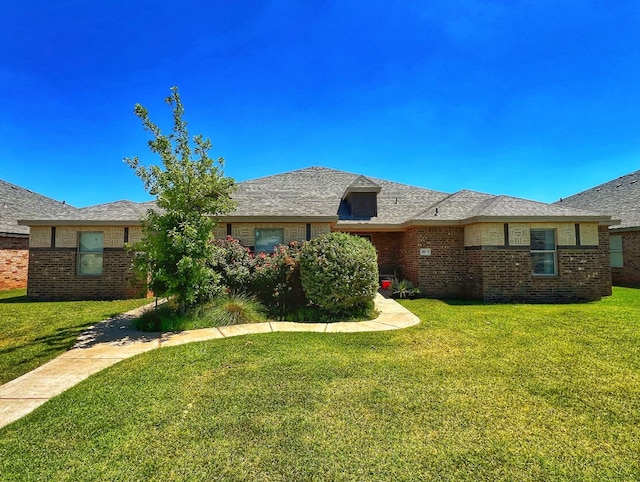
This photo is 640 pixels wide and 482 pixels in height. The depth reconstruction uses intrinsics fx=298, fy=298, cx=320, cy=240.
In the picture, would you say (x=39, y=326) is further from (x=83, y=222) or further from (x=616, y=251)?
(x=616, y=251)

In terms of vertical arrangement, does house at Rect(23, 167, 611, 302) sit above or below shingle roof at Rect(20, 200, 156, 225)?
below

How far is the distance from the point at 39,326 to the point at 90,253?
16.4 ft

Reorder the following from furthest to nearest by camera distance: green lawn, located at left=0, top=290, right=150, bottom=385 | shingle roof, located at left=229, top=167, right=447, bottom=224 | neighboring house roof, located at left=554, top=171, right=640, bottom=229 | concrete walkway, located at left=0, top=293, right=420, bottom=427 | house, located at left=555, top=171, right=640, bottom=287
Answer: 1. neighboring house roof, located at left=554, top=171, right=640, bottom=229
2. house, located at left=555, top=171, right=640, bottom=287
3. shingle roof, located at left=229, top=167, right=447, bottom=224
4. green lawn, located at left=0, top=290, right=150, bottom=385
5. concrete walkway, located at left=0, top=293, right=420, bottom=427

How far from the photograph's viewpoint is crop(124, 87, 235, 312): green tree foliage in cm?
678

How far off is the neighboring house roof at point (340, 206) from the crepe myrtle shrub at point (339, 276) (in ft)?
10.3

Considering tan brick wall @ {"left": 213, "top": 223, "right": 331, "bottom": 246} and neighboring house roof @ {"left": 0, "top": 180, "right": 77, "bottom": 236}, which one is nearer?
tan brick wall @ {"left": 213, "top": 223, "right": 331, "bottom": 246}

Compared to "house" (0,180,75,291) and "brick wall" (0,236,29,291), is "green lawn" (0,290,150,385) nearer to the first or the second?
"brick wall" (0,236,29,291)

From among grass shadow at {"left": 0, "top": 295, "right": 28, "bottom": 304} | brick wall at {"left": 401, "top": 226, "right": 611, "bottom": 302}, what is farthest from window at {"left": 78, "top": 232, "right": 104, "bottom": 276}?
brick wall at {"left": 401, "top": 226, "right": 611, "bottom": 302}

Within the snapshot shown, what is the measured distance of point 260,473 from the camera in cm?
231

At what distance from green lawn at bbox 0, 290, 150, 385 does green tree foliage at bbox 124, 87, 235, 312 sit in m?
2.03

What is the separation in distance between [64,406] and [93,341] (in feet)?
9.66

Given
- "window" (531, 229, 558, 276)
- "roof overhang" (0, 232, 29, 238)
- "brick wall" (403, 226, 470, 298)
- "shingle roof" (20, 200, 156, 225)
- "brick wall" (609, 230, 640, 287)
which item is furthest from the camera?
"brick wall" (609, 230, 640, 287)

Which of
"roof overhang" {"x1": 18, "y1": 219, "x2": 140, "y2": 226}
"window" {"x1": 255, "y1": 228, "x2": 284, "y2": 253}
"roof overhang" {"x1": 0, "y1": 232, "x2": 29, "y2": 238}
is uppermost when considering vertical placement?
"roof overhang" {"x1": 18, "y1": 219, "x2": 140, "y2": 226}

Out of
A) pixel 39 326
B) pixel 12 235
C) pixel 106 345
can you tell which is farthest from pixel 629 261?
pixel 12 235
